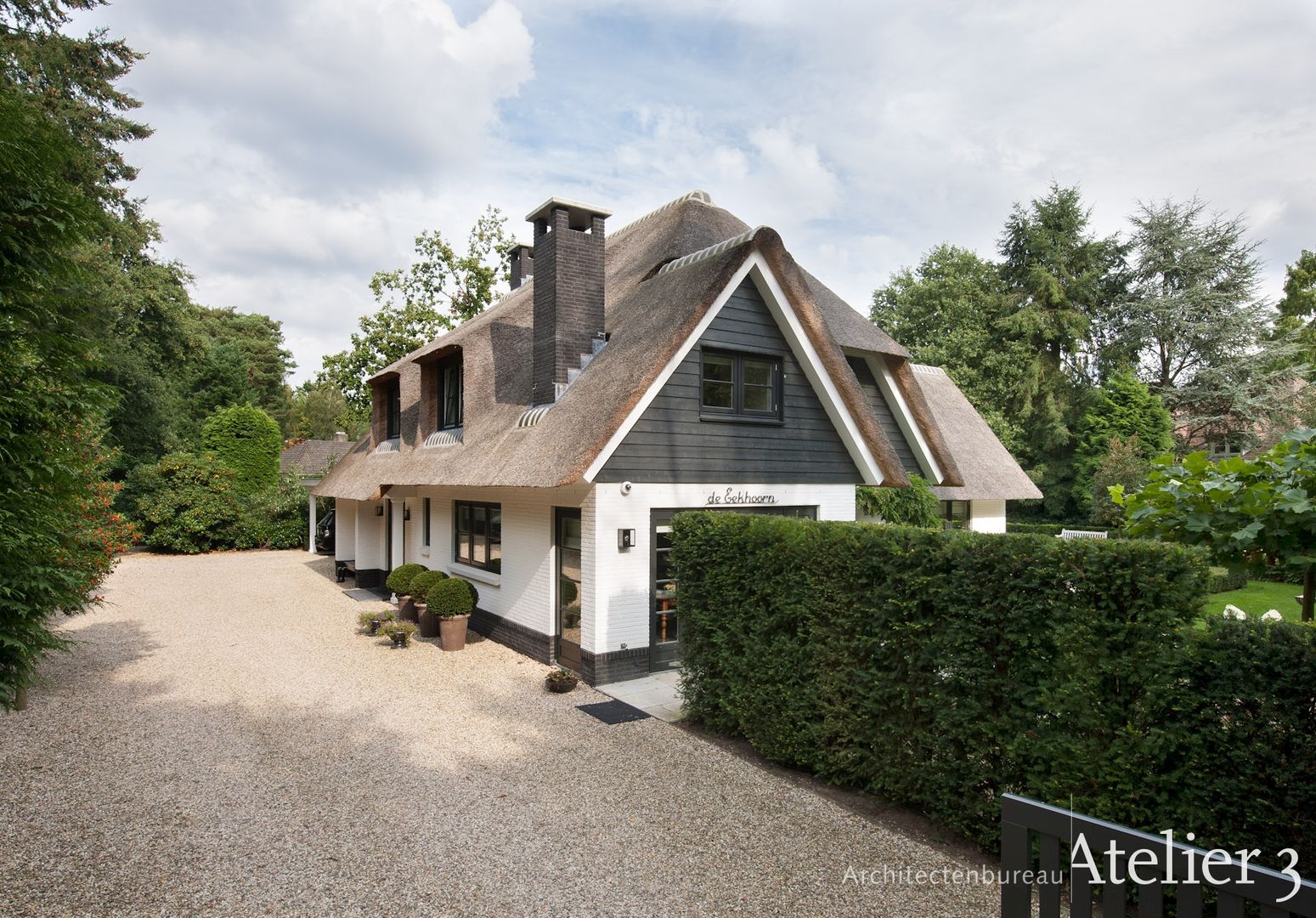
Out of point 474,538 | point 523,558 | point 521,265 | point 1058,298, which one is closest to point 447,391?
point 474,538

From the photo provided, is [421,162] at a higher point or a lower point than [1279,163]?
lower

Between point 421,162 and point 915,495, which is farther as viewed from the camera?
point 915,495

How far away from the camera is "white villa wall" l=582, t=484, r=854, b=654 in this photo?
10.1m

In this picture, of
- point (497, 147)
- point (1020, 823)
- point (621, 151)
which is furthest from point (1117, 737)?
point (497, 147)

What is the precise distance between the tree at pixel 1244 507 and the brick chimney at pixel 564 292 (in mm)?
8226

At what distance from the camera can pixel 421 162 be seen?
13.9m

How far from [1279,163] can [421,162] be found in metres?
35.3

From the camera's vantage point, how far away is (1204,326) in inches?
1329

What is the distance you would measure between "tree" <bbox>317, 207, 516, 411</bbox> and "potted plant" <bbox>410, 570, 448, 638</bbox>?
1649 cm

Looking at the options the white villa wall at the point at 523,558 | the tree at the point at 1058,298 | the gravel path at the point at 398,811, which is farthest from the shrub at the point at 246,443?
the tree at the point at 1058,298

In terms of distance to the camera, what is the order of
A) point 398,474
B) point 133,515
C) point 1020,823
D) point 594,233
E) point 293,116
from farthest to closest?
1. point 133,515
2. point 398,474
3. point 594,233
4. point 293,116
5. point 1020,823

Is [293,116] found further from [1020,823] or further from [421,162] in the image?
[1020,823]

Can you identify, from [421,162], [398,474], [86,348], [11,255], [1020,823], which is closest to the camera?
[1020,823]

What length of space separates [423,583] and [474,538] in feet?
4.12
